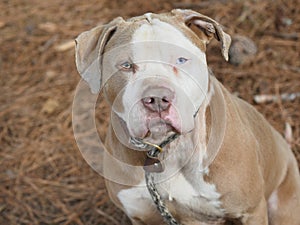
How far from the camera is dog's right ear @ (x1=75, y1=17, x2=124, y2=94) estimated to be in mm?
2584

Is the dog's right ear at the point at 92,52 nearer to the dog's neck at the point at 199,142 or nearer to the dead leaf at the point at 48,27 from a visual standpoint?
the dog's neck at the point at 199,142

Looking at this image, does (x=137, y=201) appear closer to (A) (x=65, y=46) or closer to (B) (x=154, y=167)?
(B) (x=154, y=167)

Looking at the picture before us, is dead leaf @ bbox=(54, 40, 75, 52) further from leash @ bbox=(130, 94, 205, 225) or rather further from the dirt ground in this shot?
leash @ bbox=(130, 94, 205, 225)

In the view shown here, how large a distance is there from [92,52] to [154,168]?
Answer: 1.87 feet

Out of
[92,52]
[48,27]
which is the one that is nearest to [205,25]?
[92,52]

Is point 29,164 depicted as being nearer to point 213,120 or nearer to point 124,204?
point 124,204

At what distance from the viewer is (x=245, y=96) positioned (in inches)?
172

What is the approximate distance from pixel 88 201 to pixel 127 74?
1666 mm

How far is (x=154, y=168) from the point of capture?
277 centimetres

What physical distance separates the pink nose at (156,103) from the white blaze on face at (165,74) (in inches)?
0.9

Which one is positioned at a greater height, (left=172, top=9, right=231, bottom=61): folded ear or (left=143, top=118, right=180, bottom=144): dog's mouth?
(left=172, top=9, right=231, bottom=61): folded ear

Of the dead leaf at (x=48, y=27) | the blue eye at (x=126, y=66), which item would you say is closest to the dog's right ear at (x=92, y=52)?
the blue eye at (x=126, y=66)

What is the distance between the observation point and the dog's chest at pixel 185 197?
2783 millimetres

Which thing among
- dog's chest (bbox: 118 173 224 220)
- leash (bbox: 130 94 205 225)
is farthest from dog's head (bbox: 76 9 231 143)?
dog's chest (bbox: 118 173 224 220)
